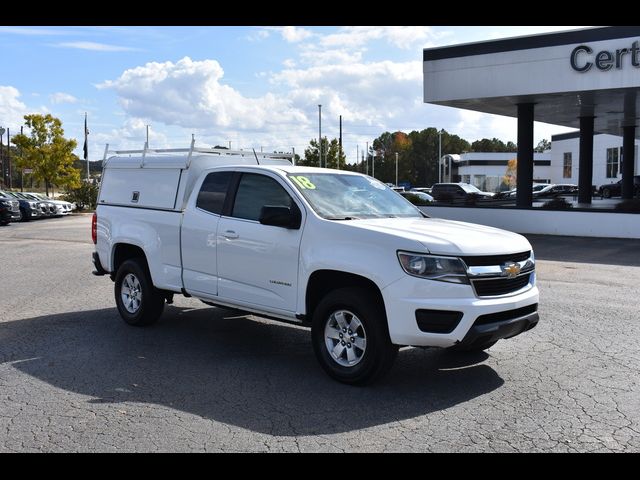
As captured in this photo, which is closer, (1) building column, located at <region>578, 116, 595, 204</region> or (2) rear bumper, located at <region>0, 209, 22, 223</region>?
(1) building column, located at <region>578, 116, 595, 204</region>

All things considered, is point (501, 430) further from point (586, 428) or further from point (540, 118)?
point (540, 118)

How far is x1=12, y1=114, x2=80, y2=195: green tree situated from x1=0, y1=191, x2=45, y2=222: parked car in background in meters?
11.3

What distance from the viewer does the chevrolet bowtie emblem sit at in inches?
221

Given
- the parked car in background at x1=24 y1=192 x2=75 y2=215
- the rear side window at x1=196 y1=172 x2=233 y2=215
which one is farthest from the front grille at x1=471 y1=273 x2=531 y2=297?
the parked car in background at x1=24 y1=192 x2=75 y2=215

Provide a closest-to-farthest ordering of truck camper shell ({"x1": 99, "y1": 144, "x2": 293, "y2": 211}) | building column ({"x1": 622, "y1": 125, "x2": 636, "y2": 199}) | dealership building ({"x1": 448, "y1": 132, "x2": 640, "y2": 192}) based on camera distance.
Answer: truck camper shell ({"x1": 99, "y1": 144, "x2": 293, "y2": 211}) → building column ({"x1": 622, "y1": 125, "x2": 636, "y2": 199}) → dealership building ({"x1": 448, "y1": 132, "x2": 640, "y2": 192})

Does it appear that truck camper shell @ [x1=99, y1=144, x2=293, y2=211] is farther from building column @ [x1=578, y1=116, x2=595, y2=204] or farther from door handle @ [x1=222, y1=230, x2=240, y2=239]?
building column @ [x1=578, y1=116, x2=595, y2=204]

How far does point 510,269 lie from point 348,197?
72.2 inches

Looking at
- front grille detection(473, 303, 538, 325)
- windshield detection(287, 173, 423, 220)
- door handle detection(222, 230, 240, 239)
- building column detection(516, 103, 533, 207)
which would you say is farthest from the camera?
building column detection(516, 103, 533, 207)

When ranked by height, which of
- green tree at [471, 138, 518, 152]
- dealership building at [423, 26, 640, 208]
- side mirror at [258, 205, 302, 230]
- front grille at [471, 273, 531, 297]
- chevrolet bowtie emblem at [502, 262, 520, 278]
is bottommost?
front grille at [471, 273, 531, 297]

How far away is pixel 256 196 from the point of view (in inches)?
267

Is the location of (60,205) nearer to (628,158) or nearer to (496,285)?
(628,158)

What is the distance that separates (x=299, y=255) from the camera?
19.8 feet

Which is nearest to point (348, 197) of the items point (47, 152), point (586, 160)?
point (586, 160)
